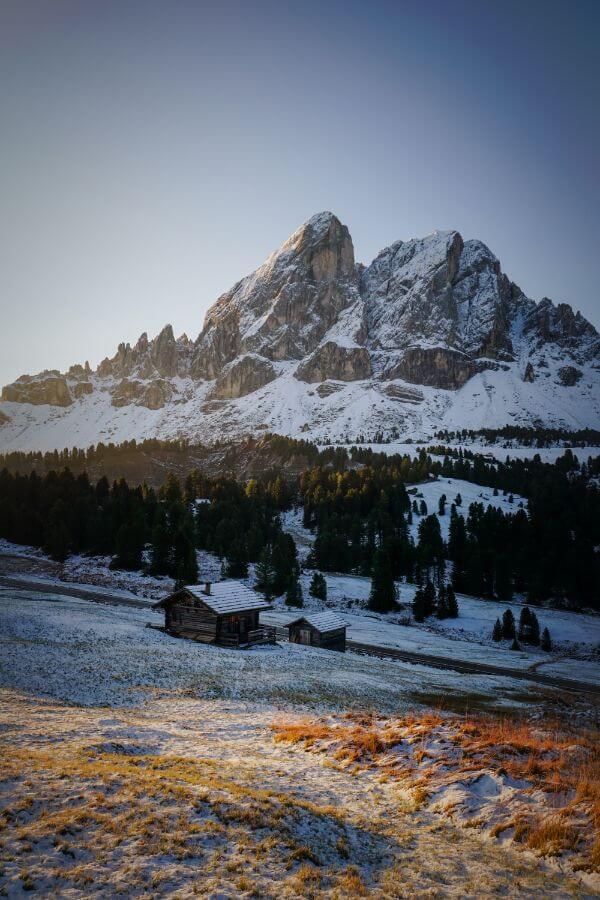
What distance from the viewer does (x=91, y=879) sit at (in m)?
7.98

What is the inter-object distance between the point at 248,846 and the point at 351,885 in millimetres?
2071

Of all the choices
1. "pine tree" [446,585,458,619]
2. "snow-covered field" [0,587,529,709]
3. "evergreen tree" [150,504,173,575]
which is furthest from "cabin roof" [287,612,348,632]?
"evergreen tree" [150,504,173,575]

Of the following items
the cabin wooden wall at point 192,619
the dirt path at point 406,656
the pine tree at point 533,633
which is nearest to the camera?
the cabin wooden wall at point 192,619

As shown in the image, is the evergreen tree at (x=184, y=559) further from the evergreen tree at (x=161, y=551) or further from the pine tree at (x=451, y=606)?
the pine tree at (x=451, y=606)

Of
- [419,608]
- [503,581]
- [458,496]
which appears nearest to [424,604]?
[419,608]

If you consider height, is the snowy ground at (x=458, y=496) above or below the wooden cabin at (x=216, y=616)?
above

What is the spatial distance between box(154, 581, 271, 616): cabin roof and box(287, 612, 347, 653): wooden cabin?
18.1 ft

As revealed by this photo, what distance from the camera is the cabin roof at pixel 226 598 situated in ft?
139

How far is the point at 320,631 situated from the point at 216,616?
10.7m

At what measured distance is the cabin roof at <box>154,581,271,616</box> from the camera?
139ft

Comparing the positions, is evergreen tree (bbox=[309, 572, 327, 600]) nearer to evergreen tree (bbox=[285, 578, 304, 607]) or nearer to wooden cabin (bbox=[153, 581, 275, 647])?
evergreen tree (bbox=[285, 578, 304, 607])

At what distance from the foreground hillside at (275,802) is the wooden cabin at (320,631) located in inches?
954

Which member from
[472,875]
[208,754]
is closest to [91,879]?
[472,875]

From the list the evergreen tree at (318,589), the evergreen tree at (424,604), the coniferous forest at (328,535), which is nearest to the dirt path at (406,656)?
the coniferous forest at (328,535)
